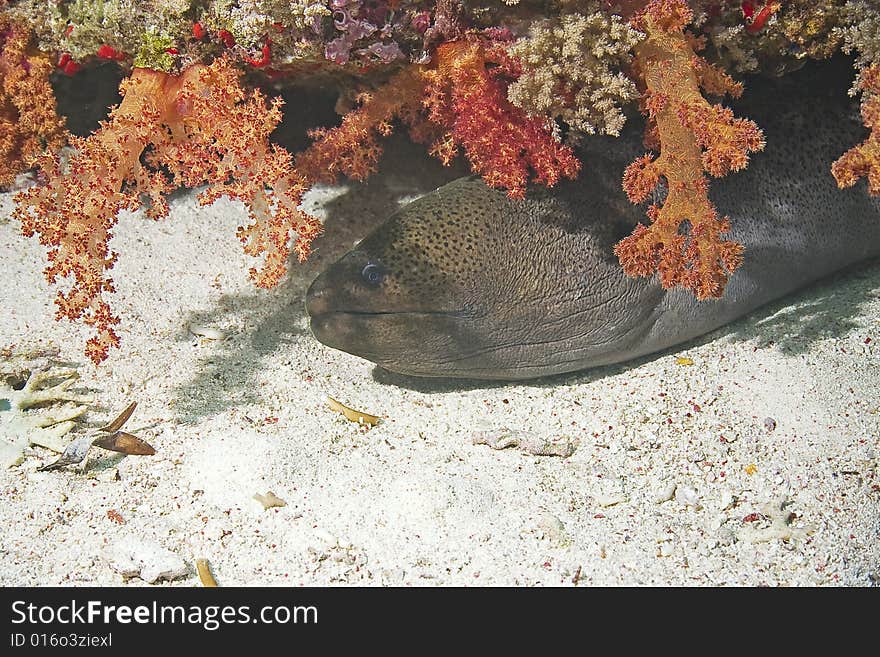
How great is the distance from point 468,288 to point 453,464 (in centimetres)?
78

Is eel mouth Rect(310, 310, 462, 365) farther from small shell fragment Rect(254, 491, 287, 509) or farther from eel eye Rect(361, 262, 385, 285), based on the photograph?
small shell fragment Rect(254, 491, 287, 509)

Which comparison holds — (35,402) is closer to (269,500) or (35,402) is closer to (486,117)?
(269,500)

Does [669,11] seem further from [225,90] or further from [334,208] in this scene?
[334,208]

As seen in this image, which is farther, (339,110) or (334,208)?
(334,208)

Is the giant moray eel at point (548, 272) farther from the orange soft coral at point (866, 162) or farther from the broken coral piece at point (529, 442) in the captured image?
the orange soft coral at point (866, 162)

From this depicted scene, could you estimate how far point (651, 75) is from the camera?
99.6 inches

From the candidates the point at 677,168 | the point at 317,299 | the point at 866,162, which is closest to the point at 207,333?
the point at 317,299

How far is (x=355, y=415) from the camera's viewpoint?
2.76m

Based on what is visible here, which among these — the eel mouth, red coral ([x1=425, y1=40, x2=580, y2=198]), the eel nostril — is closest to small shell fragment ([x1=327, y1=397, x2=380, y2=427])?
the eel mouth

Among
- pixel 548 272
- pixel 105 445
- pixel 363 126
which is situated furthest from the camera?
pixel 363 126

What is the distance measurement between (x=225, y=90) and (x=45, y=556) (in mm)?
1832

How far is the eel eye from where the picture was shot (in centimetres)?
286

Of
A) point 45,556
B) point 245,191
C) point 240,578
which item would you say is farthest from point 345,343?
point 45,556
